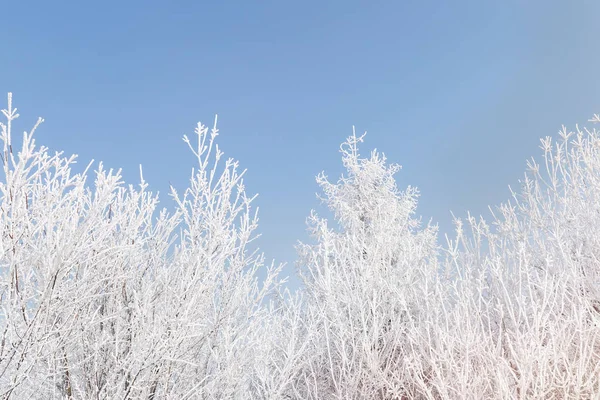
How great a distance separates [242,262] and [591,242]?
508 centimetres

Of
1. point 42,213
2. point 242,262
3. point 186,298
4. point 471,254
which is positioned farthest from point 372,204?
point 42,213

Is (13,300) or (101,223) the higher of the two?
(101,223)

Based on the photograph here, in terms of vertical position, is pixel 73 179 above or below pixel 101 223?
above

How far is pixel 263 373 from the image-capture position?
5.01 m

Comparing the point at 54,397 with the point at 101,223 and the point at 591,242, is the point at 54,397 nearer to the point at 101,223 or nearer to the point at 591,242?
the point at 101,223

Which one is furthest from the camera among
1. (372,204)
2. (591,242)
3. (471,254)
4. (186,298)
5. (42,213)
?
(372,204)

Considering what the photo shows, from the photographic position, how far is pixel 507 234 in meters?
8.55

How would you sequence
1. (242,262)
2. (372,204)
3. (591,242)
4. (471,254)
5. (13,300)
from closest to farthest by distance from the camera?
(13,300) → (242,262) → (591,242) → (471,254) → (372,204)

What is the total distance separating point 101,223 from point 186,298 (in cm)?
98

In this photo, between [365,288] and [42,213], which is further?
[365,288]

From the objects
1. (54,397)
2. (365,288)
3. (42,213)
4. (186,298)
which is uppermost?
(365,288)

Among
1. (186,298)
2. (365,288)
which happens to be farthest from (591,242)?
(186,298)

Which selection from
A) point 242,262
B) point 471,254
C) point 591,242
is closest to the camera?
point 242,262

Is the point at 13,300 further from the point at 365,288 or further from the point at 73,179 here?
the point at 365,288
